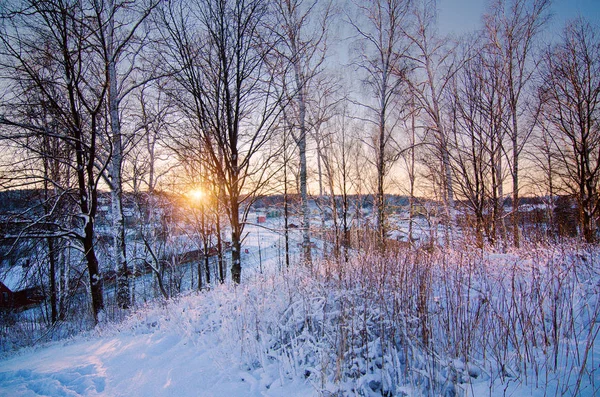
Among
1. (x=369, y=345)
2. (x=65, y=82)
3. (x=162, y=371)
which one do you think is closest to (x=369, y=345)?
(x=369, y=345)

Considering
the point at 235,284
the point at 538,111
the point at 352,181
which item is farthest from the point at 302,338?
the point at 538,111

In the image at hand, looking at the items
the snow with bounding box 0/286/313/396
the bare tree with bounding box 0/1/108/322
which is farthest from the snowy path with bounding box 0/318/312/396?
the bare tree with bounding box 0/1/108/322

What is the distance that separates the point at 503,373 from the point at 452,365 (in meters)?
0.37

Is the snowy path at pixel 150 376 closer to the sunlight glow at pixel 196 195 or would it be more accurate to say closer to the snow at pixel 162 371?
the snow at pixel 162 371

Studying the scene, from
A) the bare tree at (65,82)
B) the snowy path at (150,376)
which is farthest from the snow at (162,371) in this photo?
the bare tree at (65,82)

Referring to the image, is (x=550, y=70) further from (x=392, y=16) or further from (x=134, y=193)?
(x=134, y=193)

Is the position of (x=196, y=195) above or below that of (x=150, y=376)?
above

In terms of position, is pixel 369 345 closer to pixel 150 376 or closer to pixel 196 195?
pixel 150 376

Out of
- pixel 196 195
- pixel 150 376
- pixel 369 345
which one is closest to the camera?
pixel 369 345

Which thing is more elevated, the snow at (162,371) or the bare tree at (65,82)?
the bare tree at (65,82)

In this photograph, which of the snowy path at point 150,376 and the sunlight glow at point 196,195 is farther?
the sunlight glow at point 196,195

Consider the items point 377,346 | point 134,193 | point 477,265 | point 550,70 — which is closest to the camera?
point 377,346

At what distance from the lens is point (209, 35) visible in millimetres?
4211

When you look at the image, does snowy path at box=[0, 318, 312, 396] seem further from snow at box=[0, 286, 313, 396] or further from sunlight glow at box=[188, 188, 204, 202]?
sunlight glow at box=[188, 188, 204, 202]
